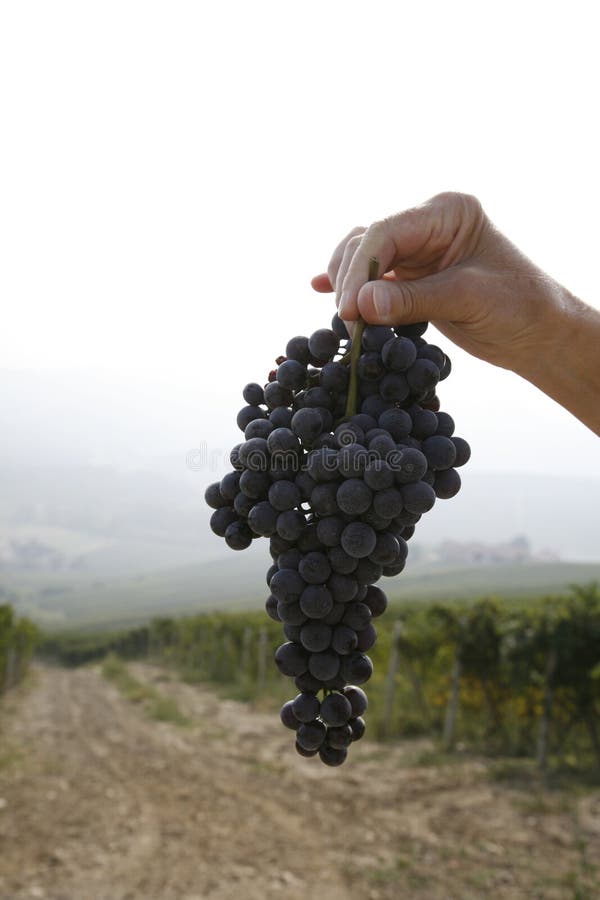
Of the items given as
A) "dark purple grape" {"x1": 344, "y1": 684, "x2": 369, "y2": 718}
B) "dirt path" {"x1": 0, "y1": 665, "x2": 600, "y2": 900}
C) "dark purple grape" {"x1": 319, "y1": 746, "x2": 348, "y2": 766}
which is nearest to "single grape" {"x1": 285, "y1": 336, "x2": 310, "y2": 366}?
"dark purple grape" {"x1": 344, "y1": 684, "x2": 369, "y2": 718}

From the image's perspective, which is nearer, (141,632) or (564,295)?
(564,295)

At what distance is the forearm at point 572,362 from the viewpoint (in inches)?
79.9

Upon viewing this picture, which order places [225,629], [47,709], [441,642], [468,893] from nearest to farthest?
[468,893]
[441,642]
[47,709]
[225,629]

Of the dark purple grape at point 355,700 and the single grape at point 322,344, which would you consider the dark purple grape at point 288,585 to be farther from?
the single grape at point 322,344

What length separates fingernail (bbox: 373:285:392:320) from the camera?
1.45 meters

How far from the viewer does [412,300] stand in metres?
1.57

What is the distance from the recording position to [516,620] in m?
9.94

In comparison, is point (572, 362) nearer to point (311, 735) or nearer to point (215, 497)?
point (215, 497)

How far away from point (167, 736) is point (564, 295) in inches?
512

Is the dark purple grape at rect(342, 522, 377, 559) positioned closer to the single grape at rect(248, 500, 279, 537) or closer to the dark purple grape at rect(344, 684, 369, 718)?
the single grape at rect(248, 500, 279, 537)

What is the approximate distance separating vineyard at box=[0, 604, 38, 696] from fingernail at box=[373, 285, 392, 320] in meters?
21.7

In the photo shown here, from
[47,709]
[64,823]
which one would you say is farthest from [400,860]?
[47,709]

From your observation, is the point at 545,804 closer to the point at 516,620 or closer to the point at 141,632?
the point at 516,620

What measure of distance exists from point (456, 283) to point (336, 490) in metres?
0.70
